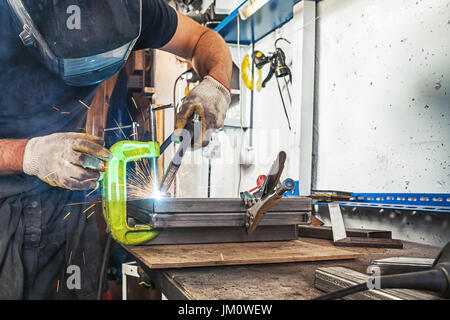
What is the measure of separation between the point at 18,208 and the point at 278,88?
1754 millimetres

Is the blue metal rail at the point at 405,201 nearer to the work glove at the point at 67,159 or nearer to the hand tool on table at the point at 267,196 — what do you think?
the hand tool on table at the point at 267,196

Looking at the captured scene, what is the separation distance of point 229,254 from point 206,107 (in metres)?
→ 0.57

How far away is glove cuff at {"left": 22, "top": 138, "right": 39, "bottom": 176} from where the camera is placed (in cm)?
100

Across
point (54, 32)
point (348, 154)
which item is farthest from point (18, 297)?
point (348, 154)

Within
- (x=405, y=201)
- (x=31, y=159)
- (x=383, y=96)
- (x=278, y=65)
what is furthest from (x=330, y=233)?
(x=278, y=65)

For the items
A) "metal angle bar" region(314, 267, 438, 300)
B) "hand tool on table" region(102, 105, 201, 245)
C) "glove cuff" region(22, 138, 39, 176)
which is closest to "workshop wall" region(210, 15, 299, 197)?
"hand tool on table" region(102, 105, 201, 245)

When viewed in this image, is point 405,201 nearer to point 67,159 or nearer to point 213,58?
point 213,58

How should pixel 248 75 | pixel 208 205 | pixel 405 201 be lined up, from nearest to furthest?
pixel 208 205
pixel 405 201
pixel 248 75

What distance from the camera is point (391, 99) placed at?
1.46 meters

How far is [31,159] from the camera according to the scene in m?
1.00

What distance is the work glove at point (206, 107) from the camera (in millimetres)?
1140

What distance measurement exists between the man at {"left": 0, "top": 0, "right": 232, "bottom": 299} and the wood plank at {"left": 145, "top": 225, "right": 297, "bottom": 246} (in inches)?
10.5

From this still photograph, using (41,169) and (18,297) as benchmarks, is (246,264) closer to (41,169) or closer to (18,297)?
(41,169)
